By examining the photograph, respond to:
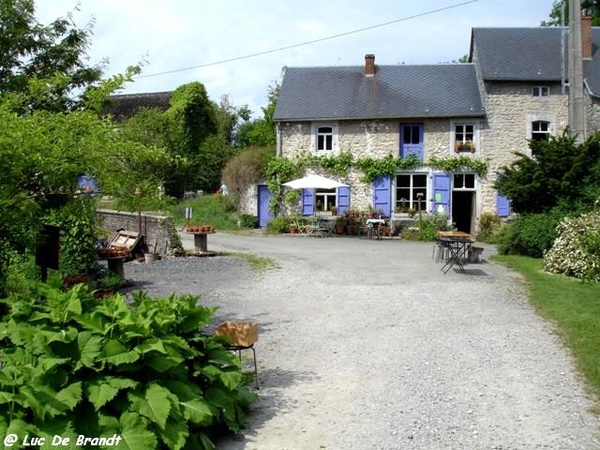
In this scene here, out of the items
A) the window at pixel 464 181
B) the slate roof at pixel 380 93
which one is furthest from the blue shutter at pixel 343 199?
the window at pixel 464 181

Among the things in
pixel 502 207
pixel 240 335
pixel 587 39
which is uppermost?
pixel 587 39

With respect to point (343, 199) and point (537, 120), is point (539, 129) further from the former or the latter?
point (343, 199)

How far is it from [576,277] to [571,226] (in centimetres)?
170

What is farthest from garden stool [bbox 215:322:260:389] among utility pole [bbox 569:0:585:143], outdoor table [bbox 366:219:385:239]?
outdoor table [bbox 366:219:385:239]

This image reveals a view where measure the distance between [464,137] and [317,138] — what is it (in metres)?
5.97

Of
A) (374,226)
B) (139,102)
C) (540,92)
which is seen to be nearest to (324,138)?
(374,226)

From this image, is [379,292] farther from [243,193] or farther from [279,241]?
[243,193]

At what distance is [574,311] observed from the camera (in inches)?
383

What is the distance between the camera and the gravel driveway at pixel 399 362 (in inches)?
198

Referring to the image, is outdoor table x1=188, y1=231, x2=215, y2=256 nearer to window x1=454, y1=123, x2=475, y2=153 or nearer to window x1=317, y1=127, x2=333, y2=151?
window x1=317, y1=127, x2=333, y2=151

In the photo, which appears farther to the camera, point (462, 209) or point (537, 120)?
point (462, 209)

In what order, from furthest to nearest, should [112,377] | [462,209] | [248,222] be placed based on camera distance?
1. [248,222]
2. [462,209]
3. [112,377]

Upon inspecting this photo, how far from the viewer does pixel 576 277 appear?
13.9 metres

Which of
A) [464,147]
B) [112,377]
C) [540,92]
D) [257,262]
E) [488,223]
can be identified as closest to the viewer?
[112,377]
